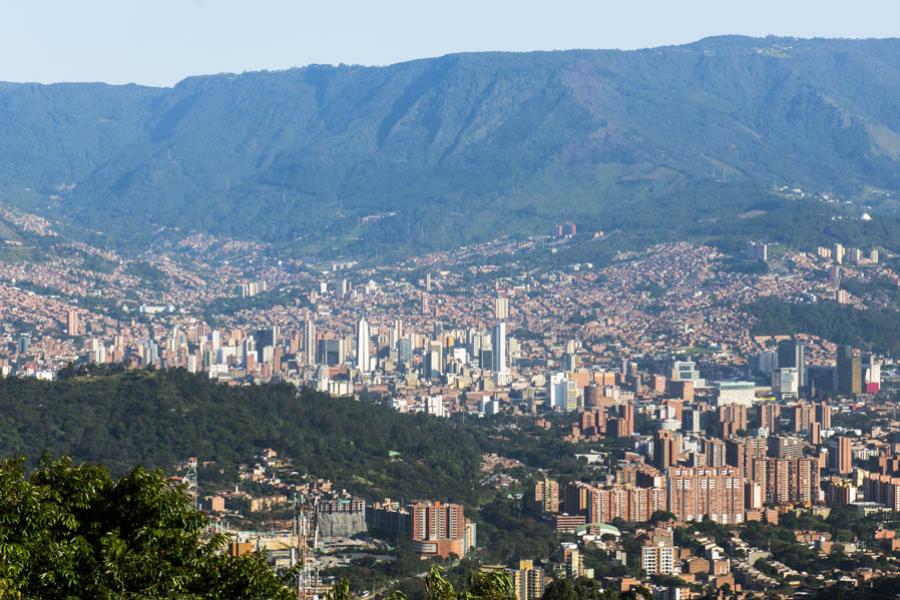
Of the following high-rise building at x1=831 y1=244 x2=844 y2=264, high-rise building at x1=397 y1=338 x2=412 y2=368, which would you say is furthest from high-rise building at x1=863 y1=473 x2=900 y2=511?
high-rise building at x1=831 y1=244 x2=844 y2=264

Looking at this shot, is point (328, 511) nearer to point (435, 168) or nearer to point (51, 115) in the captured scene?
point (435, 168)

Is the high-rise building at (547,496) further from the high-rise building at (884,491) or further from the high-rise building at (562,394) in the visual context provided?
the high-rise building at (562,394)

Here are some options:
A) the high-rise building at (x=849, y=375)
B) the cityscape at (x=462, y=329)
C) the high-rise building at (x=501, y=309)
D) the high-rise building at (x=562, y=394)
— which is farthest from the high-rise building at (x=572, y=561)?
the high-rise building at (x=501, y=309)

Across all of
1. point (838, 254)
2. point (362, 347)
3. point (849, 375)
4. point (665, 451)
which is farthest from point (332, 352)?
point (665, 451)

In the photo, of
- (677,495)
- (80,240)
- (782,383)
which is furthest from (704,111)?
(677,495)

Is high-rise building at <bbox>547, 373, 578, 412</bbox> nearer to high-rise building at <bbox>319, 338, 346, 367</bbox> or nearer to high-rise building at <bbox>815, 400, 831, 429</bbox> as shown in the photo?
high-rise building at <bbox>815, 400, 831, 429</bbox>

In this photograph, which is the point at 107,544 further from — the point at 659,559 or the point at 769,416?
the point at 769,416
